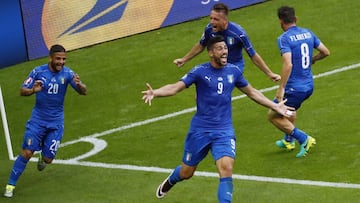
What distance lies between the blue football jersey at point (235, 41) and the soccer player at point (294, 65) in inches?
25.9

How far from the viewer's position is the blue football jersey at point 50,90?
1417cm

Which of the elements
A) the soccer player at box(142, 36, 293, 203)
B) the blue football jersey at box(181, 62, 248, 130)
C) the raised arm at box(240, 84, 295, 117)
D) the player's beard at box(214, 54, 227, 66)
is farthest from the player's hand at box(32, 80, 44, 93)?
the raised arm at box(240, 84, 295, 117)

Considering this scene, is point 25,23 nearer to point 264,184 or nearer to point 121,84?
point 121,84

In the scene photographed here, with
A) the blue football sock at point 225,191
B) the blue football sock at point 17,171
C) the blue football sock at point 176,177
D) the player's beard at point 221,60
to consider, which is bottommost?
the blue football sock at point 17,171

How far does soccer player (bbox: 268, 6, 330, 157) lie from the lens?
1434cm

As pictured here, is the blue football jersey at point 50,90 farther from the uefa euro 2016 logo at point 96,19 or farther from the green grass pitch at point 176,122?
the uefa euro 2016 logo at point 96,19

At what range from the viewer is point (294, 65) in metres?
14.6

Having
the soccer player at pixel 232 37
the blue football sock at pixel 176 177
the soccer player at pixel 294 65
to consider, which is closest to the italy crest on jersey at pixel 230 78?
the blue football sock at pixel 176 177

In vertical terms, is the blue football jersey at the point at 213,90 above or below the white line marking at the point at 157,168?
above

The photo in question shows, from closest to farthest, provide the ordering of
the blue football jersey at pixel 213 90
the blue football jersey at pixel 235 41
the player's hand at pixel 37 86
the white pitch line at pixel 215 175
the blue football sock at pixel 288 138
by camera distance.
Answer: the blue football jersey at pixel 213 90, the white pitch line at pixel 215 175, the player's hand at pixel 37 86, the blue football jersey at pixel 235 41, the blue football sock at pixel 288 138

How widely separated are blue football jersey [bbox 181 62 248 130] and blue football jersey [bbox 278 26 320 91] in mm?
2386

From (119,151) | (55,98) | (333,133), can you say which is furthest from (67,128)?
(333,133)

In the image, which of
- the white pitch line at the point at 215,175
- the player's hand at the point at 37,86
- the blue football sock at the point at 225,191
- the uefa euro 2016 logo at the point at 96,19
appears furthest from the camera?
the uefa euro 2016 logo at the point at 96,19

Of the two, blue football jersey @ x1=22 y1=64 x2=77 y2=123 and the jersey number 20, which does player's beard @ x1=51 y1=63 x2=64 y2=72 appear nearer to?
blue football jersey @ x1=22 y1=64 x2=77 y2=123
